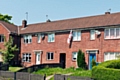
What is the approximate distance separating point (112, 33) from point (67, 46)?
302 inches

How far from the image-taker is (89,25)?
29.8 metres

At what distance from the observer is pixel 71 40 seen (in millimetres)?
31406

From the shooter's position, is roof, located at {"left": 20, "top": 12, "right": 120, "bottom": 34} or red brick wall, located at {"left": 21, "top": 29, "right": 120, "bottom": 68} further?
roof, located at {"left": 20, "top": 12, "right": 120, "bottom": 34}

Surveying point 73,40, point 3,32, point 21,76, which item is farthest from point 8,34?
point 21,76

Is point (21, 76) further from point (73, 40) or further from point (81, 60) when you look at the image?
point (73, 40)

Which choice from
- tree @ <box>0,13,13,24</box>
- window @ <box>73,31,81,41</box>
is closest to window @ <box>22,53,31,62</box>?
window @ <box>73,31,81,41</box>

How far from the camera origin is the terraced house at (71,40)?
27.6m

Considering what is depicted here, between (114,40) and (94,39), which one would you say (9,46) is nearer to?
(94,39)

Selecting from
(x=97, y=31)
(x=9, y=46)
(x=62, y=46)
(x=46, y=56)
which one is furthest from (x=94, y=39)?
(x=9, y=46)

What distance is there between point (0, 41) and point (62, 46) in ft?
43.0

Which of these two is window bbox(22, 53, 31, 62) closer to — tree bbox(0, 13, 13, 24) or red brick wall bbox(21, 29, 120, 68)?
red brick wall bbox(21, 29, 120, 68)

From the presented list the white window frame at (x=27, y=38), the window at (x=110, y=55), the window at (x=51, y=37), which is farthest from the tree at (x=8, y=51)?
the window at (x=110, y=55)

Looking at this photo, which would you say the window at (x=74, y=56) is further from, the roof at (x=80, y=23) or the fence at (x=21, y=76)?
the fence at (x=21, y=76)

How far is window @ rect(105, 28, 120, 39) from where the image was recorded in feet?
87.6
